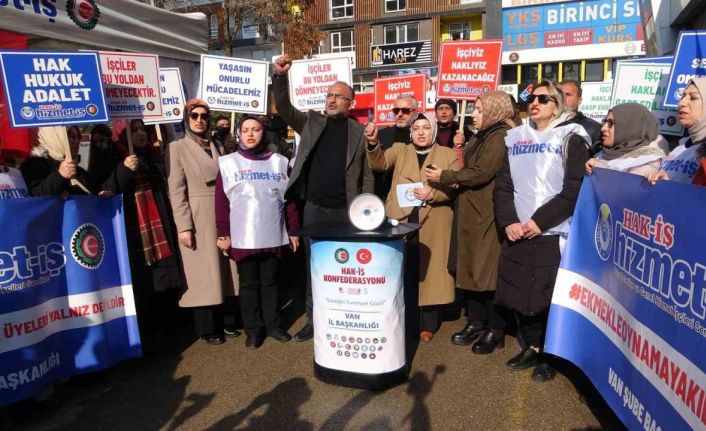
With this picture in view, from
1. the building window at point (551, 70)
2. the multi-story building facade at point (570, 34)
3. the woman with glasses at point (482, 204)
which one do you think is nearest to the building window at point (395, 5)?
the multi-story building facade at point (570, 34)

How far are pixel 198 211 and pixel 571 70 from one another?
2964cm

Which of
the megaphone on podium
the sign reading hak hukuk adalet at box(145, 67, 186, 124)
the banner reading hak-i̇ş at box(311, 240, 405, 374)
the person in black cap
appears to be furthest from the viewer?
the sign reading hak hukuk adalet at box(145, 67, 186, 124)

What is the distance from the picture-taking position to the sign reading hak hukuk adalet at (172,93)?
6.49 meters

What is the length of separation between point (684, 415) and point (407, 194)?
273cm

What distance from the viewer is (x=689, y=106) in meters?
3.41

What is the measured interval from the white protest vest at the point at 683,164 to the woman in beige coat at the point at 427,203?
1551mm

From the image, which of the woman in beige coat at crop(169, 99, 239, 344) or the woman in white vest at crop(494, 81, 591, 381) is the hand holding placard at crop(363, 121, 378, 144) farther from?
the woman in beige coat at crop(169, 99, 239, 344)

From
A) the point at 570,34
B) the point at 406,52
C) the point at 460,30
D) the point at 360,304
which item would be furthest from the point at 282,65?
the point at 460,30

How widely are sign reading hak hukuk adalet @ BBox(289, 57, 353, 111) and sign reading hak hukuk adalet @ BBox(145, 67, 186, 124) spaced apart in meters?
1.38

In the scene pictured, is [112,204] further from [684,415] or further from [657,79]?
[657,79]

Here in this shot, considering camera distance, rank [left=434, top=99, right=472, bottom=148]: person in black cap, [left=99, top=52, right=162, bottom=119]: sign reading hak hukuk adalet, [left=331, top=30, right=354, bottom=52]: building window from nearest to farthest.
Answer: [left=99, top=52, right=162, bottom=119]: sign reading hak hukuk adalet
[left=434, top=99, right=472, bottom=148]: person in black cap
[left=331, top=30, right=354, bottom=52]: building window

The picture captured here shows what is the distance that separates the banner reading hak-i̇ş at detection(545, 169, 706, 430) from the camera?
2213 millimetres

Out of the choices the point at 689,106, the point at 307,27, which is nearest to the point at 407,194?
the point at 689,106

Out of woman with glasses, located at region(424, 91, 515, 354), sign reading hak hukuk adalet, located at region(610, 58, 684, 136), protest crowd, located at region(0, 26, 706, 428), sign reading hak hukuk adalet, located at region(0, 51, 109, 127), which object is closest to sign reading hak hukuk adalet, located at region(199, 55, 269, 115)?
protest crowd, located at region(0, 26, 706, 428)
